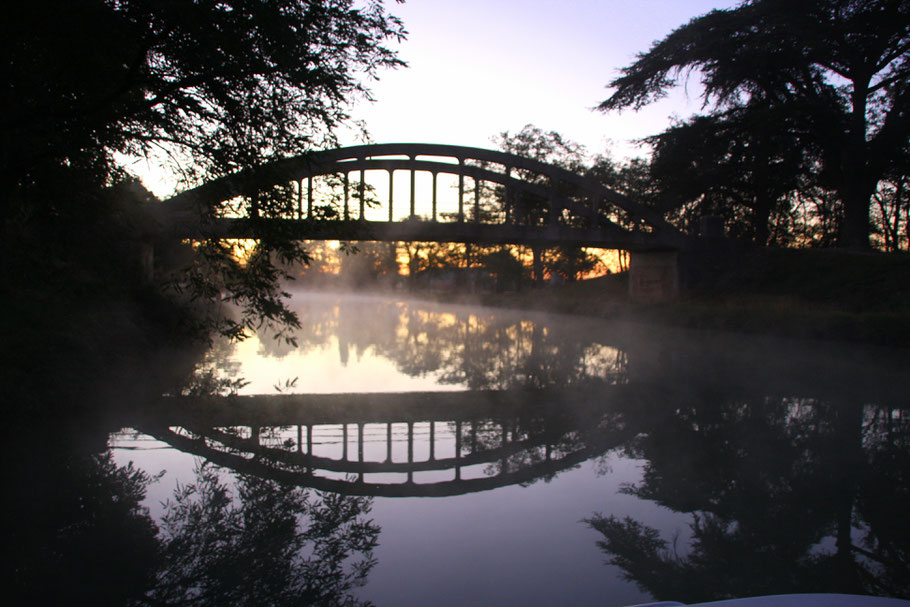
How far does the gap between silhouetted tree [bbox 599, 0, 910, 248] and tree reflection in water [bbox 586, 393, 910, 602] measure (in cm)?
2233

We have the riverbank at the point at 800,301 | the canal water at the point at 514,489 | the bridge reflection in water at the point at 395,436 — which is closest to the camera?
the canal water at the point at 514,489

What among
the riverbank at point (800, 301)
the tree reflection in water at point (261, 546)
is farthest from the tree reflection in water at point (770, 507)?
the riverbank at point (800, 301)

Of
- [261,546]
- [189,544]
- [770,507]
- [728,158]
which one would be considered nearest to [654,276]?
[728,158]

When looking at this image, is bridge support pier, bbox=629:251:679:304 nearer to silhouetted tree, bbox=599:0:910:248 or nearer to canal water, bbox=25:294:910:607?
silhouetted tree, bbox=599:0:910:248

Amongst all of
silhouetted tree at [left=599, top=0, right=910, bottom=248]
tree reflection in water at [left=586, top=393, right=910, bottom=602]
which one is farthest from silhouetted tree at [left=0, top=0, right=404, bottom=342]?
silhouetted tree at [left=599, top=0, right=910, bottom=248]

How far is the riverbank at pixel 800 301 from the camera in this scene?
56.7 ft

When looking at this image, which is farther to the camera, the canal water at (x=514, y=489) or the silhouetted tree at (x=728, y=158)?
the silhouetted tree at (x=728, y=158)

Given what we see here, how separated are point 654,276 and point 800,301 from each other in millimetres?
8852

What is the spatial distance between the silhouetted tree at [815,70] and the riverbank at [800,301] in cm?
450

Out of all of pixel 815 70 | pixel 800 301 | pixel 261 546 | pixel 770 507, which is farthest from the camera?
pixel 815 70

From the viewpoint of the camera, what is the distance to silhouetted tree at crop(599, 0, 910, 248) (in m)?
24.9

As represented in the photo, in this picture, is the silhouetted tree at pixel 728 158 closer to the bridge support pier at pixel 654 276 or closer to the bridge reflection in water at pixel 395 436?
the bridge support pier at pixel 654 276

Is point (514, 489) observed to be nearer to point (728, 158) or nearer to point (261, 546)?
point (261, 546)

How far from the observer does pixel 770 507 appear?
4812mm
